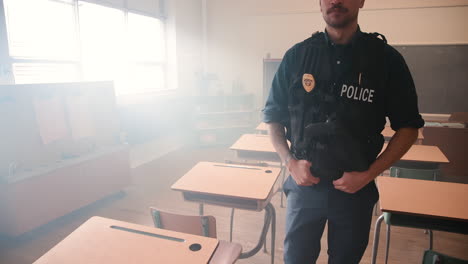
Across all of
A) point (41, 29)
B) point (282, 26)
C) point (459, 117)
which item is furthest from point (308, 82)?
point (282, 26)

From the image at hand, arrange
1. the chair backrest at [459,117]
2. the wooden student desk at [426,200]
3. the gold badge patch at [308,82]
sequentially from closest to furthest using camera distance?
the gold badge patch at [308,82] < the wooden student desk at [426,200] < the chair backrest at [459,117]

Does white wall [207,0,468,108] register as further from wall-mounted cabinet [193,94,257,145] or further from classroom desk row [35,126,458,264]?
classroom desk row [35,126,458,264]

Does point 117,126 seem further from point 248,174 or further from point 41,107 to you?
point 248,174

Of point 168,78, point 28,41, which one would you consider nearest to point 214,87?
point 168,78

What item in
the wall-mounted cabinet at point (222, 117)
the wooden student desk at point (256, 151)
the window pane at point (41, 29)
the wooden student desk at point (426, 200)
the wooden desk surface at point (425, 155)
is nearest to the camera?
the wooden student desk at point (426, 200)

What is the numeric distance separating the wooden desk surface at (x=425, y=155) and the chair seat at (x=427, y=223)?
100cm

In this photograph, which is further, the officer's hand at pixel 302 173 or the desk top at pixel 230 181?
the desk top at pixel 230 181

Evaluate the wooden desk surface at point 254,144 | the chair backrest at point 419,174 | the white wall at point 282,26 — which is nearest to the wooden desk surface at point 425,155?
the chair backrest at point 419,174

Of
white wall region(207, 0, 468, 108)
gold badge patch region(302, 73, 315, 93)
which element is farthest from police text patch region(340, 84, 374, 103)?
white wall region(207, 0, 468, 108)

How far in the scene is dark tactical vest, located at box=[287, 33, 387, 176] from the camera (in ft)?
3.82

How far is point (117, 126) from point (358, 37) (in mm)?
3005

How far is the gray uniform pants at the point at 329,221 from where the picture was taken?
1206mm

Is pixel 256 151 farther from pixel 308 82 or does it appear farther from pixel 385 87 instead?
pixel 385 87

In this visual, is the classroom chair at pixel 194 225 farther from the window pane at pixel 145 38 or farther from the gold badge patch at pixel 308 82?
the window pane at pixel 145 38
